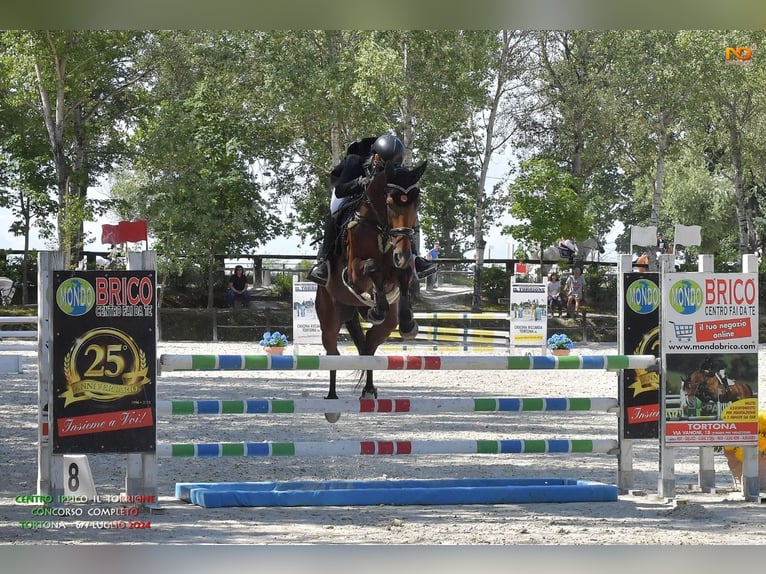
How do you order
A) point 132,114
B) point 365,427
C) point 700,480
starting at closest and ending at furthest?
1. point 700,480
2. point 365,427
3. point 132,114

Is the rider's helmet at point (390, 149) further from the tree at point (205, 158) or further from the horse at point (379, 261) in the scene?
the tree at point (205, 158)

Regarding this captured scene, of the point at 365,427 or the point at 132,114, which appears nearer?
the point at 365,427

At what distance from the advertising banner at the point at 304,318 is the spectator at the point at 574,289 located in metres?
5.64

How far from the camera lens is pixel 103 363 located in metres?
4.91

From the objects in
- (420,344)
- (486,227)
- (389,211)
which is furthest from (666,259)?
(486,227)

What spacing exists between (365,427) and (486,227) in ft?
62.2

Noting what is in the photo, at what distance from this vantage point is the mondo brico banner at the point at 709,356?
5.27 meters

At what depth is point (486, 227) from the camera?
87.7ft

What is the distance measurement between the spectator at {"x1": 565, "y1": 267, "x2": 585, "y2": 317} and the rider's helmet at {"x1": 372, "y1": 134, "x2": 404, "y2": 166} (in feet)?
42.8

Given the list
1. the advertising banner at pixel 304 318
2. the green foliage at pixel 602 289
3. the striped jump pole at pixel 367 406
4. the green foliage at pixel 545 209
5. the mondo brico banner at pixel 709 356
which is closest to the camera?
the striped jump pole at pixel 367 406

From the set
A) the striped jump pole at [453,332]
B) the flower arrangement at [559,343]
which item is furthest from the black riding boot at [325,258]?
the striped jump pole at [453,332]

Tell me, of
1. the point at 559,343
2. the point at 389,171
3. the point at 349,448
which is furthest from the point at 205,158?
the point at 349,448

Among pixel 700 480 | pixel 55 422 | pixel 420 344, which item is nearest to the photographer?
pixel 55 422
